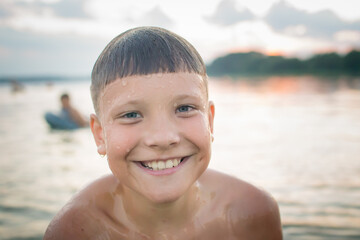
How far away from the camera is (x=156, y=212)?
2342mm

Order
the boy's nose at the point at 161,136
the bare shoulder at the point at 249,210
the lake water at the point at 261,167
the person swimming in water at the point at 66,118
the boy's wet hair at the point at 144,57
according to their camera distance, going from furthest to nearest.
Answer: the person swimming in water at the point at 66,118
the lake water at the point at 261,167
the bare shoulder at the point at 249,210
the boy's wet hair at the point at 144,57
the boy's nose at the point at 161,136

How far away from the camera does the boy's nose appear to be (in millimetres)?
1866

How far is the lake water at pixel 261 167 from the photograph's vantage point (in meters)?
4.10

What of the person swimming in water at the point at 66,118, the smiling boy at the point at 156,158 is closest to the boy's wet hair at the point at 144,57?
the smiling boy at the point at 156,158

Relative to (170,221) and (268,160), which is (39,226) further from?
(268,160)

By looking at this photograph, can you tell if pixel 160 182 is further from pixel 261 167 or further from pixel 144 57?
pixel 261 167

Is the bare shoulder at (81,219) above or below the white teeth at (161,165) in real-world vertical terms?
below

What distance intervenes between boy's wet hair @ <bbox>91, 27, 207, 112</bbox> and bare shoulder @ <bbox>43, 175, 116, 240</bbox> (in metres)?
0.67

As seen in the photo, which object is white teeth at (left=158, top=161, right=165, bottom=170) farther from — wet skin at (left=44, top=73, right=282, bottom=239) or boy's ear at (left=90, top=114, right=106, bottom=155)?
boy's ear at (left=90, top=114, right=106, bottom=155)

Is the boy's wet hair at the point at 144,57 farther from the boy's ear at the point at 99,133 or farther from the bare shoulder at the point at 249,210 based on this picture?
the bare shoulder at the point at 249,210

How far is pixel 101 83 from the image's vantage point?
2.12m

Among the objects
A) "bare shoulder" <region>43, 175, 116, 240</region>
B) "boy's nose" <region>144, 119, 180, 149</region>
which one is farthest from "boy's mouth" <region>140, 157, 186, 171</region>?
"bare shoulder" <region>43, 175, 116, 240</region>

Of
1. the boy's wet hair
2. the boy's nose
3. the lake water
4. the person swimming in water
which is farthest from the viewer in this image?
the person swimming in water

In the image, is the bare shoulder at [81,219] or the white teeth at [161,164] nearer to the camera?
the white teeth at [161,164]
